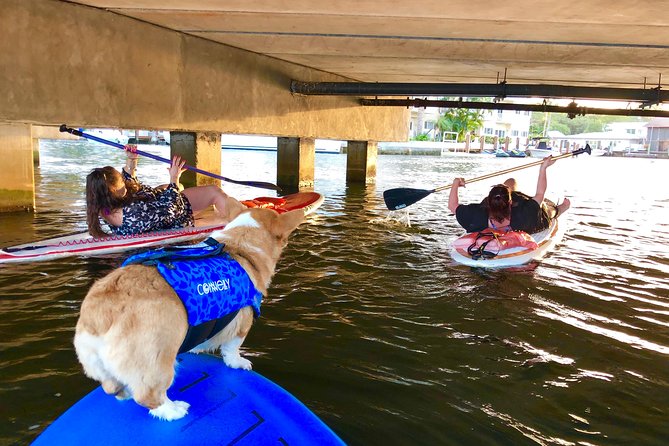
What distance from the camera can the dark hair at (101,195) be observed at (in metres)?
5.27

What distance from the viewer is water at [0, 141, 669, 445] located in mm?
3193

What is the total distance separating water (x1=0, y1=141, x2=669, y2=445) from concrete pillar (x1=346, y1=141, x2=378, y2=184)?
10674mm

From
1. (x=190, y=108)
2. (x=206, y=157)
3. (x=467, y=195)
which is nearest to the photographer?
(x=190, y=108)

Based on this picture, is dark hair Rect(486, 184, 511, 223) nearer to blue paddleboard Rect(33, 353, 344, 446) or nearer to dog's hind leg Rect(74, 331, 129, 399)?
blue paddleboard Rect(33, 353, 344, 446)

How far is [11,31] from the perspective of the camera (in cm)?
698

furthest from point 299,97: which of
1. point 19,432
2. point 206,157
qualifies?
point 19,432

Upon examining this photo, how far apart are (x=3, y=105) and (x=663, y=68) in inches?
471

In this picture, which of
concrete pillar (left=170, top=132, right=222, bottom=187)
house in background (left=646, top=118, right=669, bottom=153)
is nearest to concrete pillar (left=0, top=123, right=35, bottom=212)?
concrete pillar (left=170, top=132, right=222, bottom=187)

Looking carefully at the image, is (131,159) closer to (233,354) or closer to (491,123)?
(233,354)

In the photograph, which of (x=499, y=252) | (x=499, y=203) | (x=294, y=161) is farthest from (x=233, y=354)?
(x=294, y=161)

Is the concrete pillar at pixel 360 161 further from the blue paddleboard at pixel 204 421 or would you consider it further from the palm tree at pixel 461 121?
the palm tree at pixel 461 121

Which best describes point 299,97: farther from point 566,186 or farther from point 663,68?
point 566,186

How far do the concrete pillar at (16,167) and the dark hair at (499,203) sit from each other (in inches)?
300

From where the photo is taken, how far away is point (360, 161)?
18.8 metres
